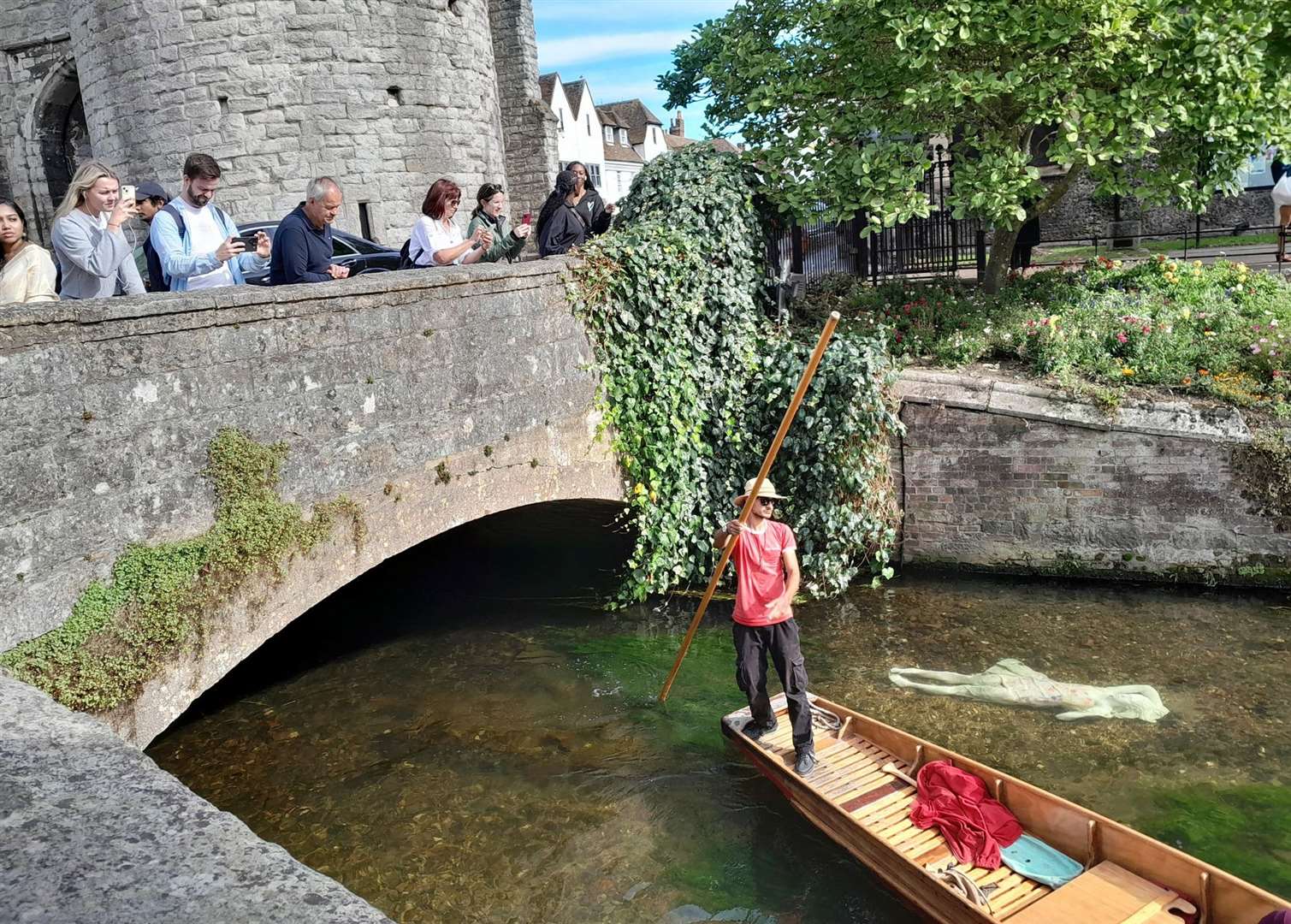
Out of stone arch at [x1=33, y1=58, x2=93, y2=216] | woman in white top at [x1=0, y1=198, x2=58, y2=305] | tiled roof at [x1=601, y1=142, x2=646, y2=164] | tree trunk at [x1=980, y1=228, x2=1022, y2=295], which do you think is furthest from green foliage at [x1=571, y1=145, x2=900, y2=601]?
tiled roof at [x1=601, y1=142, x2=646, y2=164]

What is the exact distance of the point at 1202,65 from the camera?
9.91m

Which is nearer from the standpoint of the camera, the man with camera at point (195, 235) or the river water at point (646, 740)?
the river water at point (646, 740)

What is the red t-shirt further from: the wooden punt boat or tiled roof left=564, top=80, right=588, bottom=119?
tiled roof left=564, top=80, right=588, bottom=119

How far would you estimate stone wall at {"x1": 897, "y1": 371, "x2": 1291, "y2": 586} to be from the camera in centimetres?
980

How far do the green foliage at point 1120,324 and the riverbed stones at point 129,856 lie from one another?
9.03m

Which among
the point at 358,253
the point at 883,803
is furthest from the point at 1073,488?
the point at 358,253

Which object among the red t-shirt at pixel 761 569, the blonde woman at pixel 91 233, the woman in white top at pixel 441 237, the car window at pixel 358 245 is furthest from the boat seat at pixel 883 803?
the car window at pixel 358 245

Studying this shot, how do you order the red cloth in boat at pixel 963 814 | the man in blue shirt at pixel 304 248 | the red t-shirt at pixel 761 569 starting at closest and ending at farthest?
1. the red cloth in boat at pixel 963 814
2. the red t-shirt at pixel 761 569
3. the man in blue shirt at pixel 304 248

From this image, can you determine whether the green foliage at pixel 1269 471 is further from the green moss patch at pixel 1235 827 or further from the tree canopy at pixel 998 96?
the green moss patch at pixel 1235 827

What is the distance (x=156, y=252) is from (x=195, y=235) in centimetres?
33

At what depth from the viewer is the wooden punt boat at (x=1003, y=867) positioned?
495 cm

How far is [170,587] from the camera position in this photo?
543 cm

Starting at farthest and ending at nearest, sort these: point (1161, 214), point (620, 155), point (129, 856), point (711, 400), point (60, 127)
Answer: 1. point (620, 155)
2. point (1161, 214)
3. point (60, 127)
4. point (711, 400)
5. point (129, 856)

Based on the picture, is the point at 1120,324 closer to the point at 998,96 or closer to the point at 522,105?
the point at 998,96
